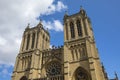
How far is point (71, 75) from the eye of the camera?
31469mm

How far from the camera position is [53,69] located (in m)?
36.0

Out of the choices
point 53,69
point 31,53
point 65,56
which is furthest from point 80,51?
point 31,53

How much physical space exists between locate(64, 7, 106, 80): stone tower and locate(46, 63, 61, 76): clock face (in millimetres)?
3355

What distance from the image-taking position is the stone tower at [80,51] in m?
30.9

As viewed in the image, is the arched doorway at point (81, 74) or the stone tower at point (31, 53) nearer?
the arched doorway at point (81, 74)

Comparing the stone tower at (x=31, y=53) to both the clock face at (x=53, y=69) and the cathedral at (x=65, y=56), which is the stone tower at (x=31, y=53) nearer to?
the cathedral at (x=65, y=56)

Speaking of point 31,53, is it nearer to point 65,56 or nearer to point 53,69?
point 53,69

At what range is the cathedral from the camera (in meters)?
31.6

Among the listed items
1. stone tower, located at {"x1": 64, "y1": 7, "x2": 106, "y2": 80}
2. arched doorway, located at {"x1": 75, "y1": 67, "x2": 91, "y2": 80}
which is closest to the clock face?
stone tower, located at {"x1": 64, "y1": 7, "x2": 106, "y2": 80}

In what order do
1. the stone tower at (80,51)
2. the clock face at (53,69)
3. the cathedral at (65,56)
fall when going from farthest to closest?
the clock face at (53,69) → the cathedral at (65,56) → the stone tower at (80,51)

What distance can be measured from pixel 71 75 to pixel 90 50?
6.62 metres

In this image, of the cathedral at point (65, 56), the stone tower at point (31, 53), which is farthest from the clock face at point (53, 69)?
the stone tower at point (31, 53)

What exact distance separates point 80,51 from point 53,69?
7.58 metres

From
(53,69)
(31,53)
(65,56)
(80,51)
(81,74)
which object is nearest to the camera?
(81,74)
